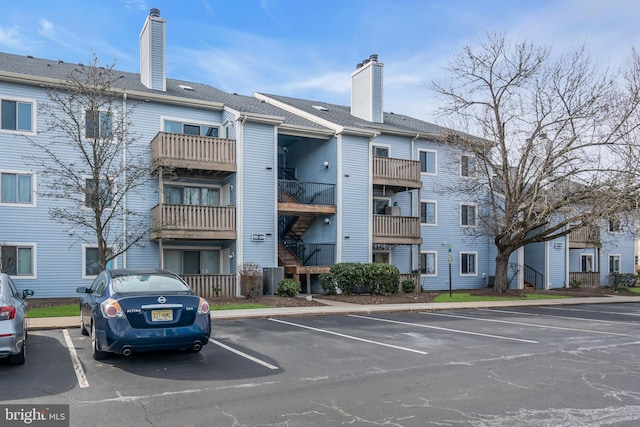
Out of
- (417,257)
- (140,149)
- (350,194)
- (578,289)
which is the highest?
(140,149)

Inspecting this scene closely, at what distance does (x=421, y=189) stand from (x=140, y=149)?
13856mm

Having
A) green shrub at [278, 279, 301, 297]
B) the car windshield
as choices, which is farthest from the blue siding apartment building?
the car windshield

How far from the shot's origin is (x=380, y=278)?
21547mm

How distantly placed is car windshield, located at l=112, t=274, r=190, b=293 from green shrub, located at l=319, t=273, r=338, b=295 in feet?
42.7

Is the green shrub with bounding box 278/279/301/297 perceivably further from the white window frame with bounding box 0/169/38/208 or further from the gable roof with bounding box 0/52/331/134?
the white window frame with bounding box 0/169/38/208

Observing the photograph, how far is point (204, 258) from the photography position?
23.0 metres

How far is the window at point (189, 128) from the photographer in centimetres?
2209

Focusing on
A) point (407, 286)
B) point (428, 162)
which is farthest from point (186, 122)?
point (428, 162)

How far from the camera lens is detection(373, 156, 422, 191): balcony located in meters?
24.7

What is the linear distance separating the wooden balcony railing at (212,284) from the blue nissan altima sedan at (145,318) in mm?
11344

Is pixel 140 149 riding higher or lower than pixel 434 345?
higher

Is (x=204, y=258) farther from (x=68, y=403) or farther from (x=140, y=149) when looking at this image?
(x=68, y=403)

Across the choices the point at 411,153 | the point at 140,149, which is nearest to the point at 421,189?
the point at 411,153

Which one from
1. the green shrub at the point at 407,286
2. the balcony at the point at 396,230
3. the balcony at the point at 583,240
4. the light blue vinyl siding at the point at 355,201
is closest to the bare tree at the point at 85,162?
the light blue vinyl siding at the point at 355,201
